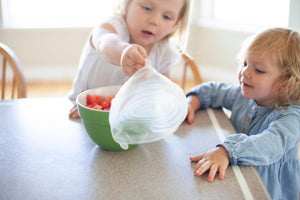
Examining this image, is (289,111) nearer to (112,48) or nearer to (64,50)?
(112,48)

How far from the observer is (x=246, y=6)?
3.00 meters

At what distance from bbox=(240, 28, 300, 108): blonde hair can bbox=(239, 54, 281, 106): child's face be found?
0.01m

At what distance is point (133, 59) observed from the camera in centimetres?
69

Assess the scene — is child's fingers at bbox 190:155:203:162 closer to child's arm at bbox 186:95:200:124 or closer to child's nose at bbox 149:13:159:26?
child's arm at bbox 186:95:200:124

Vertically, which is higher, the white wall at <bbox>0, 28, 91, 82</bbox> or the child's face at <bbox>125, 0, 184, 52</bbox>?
the child's face at <bbox>125, 0, 184, 52</bbox>

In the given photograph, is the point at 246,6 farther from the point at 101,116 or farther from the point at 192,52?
the point at 101,116

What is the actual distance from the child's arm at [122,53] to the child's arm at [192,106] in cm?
33

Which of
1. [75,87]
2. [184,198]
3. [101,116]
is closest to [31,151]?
[101,116]

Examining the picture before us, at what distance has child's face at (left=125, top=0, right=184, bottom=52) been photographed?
1100 mm

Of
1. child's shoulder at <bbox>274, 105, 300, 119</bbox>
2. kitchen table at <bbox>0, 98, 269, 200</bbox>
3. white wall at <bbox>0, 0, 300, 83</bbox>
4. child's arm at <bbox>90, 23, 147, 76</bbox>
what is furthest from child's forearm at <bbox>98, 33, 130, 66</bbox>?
white wall at <bbox>0, 0, 300, 83</bbox>

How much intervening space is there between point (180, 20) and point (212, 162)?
698 mm

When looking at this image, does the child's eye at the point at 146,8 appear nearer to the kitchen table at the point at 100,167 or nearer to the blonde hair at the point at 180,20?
the blonde hair at the point at 180,20

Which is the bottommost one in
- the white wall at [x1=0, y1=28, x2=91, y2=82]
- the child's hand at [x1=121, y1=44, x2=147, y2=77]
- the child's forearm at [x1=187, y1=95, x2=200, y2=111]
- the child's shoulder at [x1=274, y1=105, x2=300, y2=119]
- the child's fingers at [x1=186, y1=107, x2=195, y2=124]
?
the white wall at [x1=0, y1=28, x2=91, y2=82]

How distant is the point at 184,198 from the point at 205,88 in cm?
60
